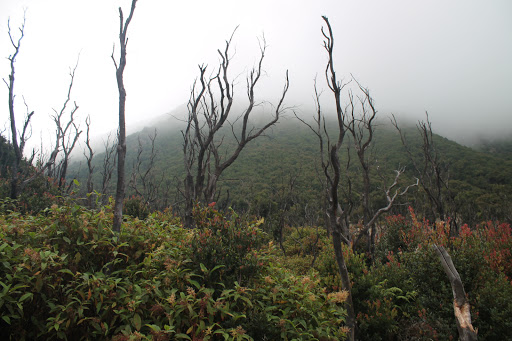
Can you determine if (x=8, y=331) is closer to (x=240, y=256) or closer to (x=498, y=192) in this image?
(x=240, y=256)

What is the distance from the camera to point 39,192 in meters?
10.6

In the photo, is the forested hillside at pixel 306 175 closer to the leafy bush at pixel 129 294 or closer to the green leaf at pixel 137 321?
the leafy bush at pixel 129 294

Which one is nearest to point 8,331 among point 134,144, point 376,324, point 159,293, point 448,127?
point 159,293

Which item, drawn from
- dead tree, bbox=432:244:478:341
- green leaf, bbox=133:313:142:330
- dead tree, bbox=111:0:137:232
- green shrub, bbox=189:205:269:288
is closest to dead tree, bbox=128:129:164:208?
dead tree, bbox=111:0:137:232

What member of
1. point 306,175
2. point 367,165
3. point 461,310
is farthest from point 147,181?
point 461,310

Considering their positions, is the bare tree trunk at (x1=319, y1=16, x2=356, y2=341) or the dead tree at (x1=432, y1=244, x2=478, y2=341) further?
the bare tree trunk at (x1=319, y1=16, x2=356, y2=341)

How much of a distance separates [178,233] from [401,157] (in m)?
30.7

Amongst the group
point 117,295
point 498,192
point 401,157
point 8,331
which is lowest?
point 498,192

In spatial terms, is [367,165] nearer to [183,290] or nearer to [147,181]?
[183,290]

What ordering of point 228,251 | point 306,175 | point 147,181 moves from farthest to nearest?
1. point 306,175
2. point 147,181
3. point 228,251

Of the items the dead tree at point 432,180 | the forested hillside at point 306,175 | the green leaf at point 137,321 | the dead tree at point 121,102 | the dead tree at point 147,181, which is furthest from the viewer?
the forested hillside at point 306,175

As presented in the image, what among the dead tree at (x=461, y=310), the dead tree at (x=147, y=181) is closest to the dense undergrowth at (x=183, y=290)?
the dead tree at (x=461, y=310)

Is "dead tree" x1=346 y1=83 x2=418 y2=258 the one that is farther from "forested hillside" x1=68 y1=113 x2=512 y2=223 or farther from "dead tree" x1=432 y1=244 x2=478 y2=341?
"forested hillside" x1=68 y1=113 x2=512 y2=223

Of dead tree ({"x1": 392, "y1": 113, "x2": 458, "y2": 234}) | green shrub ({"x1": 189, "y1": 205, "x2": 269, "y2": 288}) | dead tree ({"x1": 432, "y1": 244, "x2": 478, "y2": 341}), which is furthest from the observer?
dead tree ({"x1": 392, "y1": 113, "x2": 458, "y2": 234})
